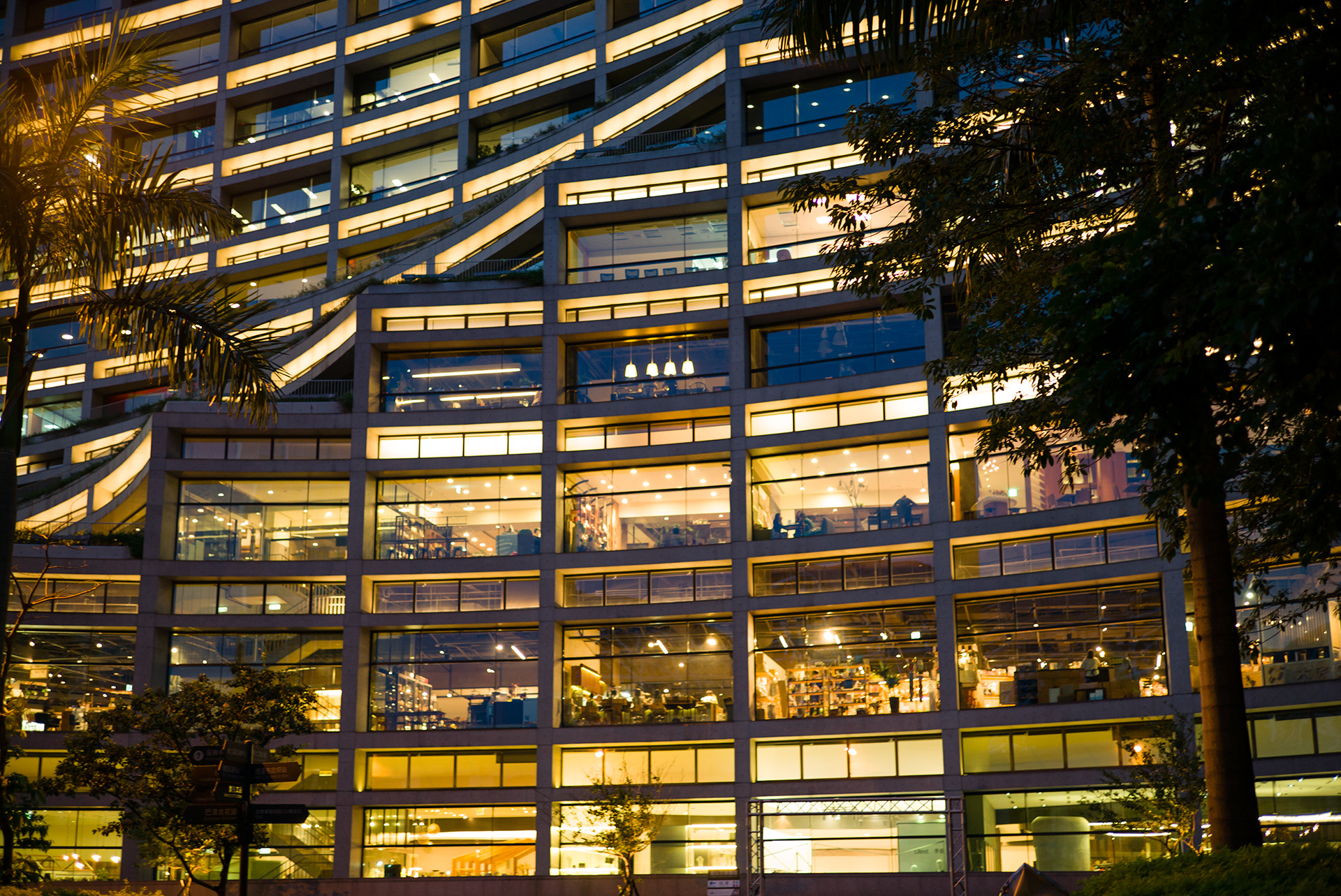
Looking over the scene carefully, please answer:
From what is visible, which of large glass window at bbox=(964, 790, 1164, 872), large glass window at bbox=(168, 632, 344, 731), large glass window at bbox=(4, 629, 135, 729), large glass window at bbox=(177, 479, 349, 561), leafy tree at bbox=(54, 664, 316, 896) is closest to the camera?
leafy tree at bbox=(54, 664, 316, 896)

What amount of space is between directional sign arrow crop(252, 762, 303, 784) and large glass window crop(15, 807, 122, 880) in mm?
32610

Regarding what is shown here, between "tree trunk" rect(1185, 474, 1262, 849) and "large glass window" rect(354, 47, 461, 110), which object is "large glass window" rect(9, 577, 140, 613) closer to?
"large glass window" rect(354, 47, 461, 110)

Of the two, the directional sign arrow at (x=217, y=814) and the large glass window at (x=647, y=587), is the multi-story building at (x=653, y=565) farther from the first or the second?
the directional sign arrow at (x=217, y=814)

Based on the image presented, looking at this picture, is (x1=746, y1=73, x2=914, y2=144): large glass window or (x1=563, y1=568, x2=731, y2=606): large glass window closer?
(x1=563, y1=568, x2=731, y2=606): large glass window

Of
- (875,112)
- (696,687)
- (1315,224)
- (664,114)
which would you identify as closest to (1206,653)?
(1315,224)

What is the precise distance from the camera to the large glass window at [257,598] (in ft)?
158

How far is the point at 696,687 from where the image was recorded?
45.8m

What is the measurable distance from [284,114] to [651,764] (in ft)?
154

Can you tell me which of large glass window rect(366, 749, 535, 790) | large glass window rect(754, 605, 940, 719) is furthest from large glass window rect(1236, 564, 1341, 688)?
large glass window rect(366, 749, 535, 790)

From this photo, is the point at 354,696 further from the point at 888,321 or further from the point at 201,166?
the point at 201,166

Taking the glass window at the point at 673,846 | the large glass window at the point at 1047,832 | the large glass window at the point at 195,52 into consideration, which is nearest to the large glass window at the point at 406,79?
the large glass window at the point at 195,52

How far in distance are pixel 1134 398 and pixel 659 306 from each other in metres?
39.0

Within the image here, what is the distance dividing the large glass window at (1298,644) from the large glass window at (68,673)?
40.5m

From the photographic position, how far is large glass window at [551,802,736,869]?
43.7 meters
